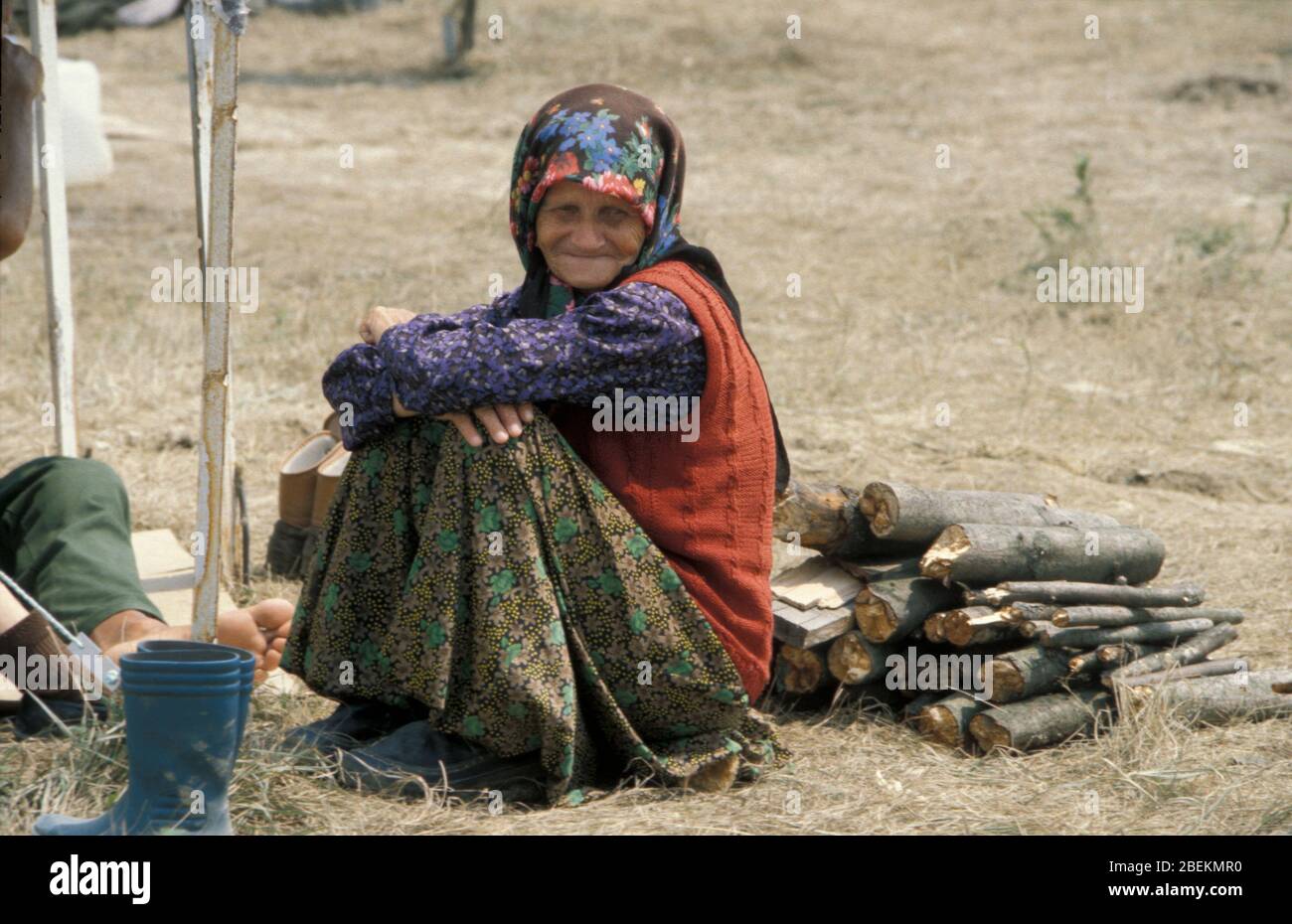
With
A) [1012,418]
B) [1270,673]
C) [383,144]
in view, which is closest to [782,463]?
[1270,673]

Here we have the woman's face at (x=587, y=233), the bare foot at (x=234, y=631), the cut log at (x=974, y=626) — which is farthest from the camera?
the cut log at (x=974, y=626)

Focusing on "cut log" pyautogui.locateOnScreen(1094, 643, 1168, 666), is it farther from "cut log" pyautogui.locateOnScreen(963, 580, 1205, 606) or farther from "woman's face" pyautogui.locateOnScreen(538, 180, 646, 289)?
"woman's face" pyautogui.locateOnScreen(538, 180, 646, 289)

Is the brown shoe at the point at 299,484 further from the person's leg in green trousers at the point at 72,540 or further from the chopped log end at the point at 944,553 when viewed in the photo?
the chopped log end at the point at 944,553

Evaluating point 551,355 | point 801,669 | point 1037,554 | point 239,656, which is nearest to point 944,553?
point 1037,554

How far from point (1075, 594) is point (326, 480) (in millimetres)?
2258

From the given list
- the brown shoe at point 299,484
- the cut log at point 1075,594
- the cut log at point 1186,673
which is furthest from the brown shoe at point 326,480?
the cut log at point 1186,673

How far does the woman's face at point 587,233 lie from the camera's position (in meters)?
3.14

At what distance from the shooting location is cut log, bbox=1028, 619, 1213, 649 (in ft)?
11.9

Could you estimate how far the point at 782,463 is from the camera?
3393 millimetres

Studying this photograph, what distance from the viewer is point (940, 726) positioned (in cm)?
362

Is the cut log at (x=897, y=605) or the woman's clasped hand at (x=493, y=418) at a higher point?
Result: the woman's clasped hand at (x=493, y=418)

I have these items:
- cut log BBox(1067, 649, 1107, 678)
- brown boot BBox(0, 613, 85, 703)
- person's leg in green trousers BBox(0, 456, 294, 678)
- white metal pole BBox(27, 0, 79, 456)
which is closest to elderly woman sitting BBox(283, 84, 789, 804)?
person's leg in green trousers BBox(0, 456, 294, 678)

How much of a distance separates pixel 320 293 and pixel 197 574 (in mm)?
5541

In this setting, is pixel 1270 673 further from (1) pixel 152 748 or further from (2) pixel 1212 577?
(1) pixel 152 748
